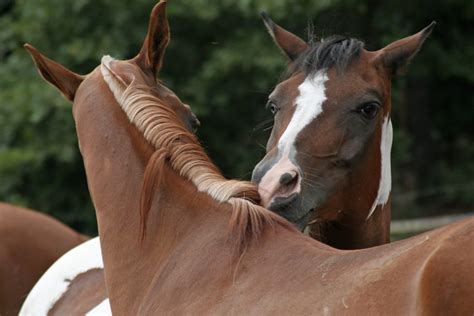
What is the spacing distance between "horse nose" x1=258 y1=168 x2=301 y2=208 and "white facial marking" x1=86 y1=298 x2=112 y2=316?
104 cm

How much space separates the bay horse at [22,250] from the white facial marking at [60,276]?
44 cm

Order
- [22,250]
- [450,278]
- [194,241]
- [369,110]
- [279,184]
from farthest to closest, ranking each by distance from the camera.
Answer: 1. [22,250]
2. [369,110]
3. [279,184]
4. [194,241]
5. [450,278]

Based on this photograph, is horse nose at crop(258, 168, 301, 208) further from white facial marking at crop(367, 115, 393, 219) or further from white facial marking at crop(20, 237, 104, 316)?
white facial marking at crop(20, 237, 104, 316)

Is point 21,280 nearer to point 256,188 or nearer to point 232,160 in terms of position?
point 256,188

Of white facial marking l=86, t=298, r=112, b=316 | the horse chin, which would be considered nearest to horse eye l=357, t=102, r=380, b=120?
the horse chin

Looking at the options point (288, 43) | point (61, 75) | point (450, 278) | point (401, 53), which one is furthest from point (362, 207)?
point (450, 278)

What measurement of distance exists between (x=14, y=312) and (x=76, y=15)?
5.14m

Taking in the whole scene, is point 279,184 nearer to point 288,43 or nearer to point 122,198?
point 122,198

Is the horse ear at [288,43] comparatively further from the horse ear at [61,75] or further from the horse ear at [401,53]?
the horse ear at [61,75]

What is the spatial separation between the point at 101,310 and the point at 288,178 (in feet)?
3.84

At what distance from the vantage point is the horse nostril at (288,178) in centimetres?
332

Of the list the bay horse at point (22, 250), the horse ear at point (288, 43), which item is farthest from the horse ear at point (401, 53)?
the bay horse at point (22, 250)

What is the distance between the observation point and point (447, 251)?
90.5 inches

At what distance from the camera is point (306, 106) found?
3719mm
